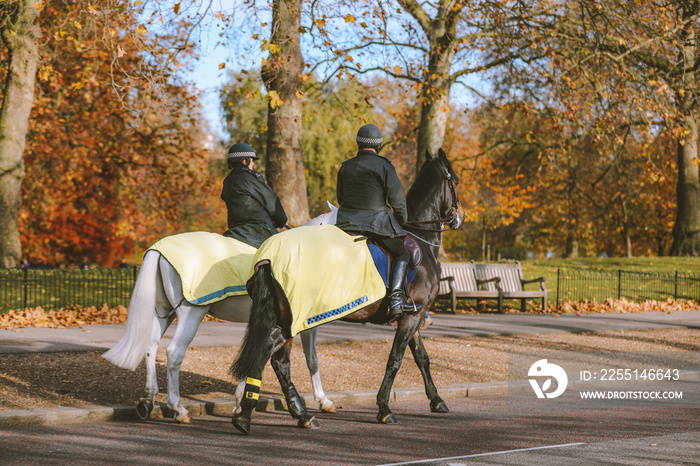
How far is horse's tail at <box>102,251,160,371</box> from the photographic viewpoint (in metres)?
7.19

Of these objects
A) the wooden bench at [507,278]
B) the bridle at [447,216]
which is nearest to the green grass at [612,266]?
the wooden bench at [507,278]

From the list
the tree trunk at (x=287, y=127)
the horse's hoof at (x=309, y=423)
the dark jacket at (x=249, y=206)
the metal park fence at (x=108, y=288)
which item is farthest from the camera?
the metal park fence at (x=108, y=288)

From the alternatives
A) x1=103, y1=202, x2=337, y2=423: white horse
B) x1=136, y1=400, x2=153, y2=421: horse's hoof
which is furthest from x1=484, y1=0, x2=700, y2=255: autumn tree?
x1=136, y1=400, x2=153, y2=421: horse's hoof

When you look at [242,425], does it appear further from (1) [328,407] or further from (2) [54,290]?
(2) [54,290]

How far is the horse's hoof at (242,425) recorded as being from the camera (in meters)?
6.54

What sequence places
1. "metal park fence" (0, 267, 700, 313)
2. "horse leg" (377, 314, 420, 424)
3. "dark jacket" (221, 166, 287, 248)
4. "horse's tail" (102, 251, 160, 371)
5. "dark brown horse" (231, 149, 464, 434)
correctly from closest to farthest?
"dark brown horse" (231, 149, 464, 434)
"horse's tail" (102, 251, 160, 371)
"horse leg" (377, 314, 420, 424)
"dark jacket" (221, 166, 287, 248)
"metal park fence" (0, 267, 700, 313)

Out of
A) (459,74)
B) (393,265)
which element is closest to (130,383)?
(393,265)

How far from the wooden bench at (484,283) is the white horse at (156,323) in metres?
9.81

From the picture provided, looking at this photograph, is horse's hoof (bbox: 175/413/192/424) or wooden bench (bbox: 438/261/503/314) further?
wooden bench (bbox: 438/261/503/314)

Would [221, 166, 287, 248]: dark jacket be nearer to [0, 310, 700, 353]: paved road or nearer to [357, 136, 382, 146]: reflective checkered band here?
[357, 136, 382, 146]: reflective checkered band

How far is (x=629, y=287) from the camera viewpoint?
73.9 ft

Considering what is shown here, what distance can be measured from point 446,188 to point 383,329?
227 inches

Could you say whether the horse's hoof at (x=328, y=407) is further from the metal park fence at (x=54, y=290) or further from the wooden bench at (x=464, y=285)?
the wooden bench at (x=464, y=285)

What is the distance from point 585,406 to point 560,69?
13.6m
